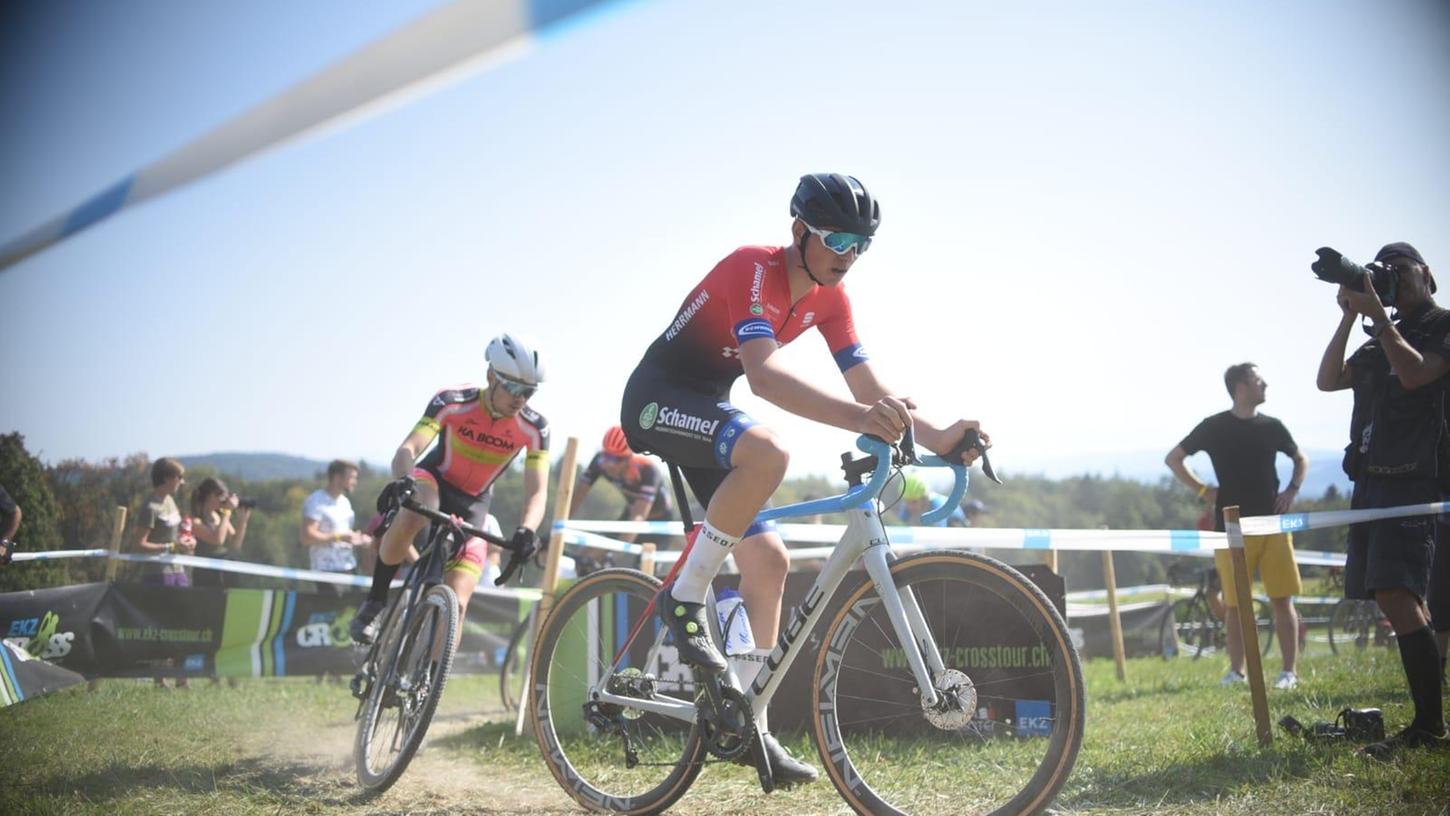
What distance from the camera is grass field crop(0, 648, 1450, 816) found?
405 cm

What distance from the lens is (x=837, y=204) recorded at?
3771 mm

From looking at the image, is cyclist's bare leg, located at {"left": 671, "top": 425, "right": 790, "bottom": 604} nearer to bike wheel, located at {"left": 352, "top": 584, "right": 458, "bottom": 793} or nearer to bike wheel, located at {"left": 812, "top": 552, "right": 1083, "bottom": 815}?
bike wheel, located at {"left": 812, "top": 552, "right": 1083, "bottom": 815}

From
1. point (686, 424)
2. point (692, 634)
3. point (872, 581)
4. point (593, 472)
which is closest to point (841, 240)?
point (686, 424)

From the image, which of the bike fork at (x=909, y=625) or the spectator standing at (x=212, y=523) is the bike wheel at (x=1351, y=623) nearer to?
the bike fork at (x=909, y=625)

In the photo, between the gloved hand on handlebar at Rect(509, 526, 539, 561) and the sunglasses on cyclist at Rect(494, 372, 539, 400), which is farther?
the sunglasses on cyclist at Rect(494, 372, 539, 400)

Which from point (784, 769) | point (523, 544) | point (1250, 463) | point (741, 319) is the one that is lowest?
point (784, 769)

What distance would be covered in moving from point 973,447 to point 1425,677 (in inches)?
101

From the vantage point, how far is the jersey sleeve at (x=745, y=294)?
12.0 ft

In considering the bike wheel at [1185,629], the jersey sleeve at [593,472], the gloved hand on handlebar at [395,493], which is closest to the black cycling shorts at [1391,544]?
the gloved hand on handlebar at [395,493]

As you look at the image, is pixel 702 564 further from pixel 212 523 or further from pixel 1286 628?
pixel 212 523

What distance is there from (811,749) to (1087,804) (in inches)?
67.9

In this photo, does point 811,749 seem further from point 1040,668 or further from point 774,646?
point 1040,668

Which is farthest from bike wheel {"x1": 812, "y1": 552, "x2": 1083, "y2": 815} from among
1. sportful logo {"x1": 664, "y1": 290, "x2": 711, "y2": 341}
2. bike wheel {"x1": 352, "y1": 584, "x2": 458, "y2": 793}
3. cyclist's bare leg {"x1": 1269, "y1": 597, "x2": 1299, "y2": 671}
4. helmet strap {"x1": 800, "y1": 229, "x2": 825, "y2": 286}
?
cyclist's bare leg {"x1": 1269, "y1": 597, "x2": 1299, "y2": 671}

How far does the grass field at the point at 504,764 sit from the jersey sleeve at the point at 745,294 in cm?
203
